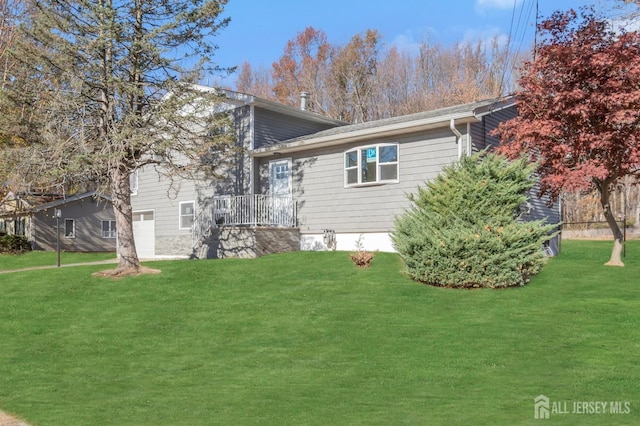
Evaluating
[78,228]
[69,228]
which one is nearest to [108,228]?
[78,228]

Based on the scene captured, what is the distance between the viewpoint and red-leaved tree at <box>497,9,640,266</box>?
1482 cm

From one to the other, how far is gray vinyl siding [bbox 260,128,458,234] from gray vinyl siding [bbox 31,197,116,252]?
19.8 meters

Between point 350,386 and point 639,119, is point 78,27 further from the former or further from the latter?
point 639,119

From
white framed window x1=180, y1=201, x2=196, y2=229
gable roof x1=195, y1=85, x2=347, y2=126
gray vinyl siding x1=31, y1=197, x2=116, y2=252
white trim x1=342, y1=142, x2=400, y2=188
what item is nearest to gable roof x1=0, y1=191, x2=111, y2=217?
gray vinyl siding x1=31, y1=197, x2=116, y2=252

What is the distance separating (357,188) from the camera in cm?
1895

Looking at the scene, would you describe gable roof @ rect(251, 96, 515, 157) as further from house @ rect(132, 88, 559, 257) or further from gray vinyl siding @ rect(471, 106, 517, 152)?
gray vinyl siding @ rect(471, 106, 517, 152)

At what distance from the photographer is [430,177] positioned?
56.0 feet

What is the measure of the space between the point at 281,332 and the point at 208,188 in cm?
1389

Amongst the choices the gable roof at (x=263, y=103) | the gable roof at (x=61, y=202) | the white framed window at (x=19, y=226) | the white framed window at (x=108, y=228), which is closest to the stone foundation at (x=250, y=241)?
the gable roof at (x=263, y=103)

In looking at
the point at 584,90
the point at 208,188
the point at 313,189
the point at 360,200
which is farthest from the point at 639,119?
the point at 208,188

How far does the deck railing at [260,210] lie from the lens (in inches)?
792

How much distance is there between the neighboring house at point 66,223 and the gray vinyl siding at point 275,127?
53.1ft

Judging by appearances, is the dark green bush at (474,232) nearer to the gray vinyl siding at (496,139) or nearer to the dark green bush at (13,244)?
the gray vinyl siding at (496,139)

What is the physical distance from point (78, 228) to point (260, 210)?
21443mm
